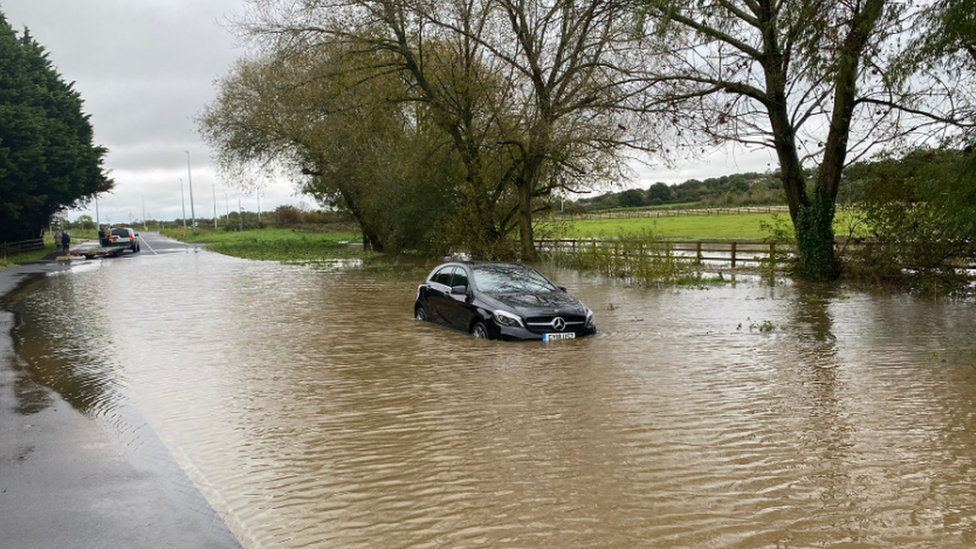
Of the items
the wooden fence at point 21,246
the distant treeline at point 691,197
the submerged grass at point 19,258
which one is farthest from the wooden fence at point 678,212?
the submerged grass at point 19,258

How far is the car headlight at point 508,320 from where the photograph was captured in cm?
1223

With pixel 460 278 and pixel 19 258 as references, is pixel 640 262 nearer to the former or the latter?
pixel 460 278

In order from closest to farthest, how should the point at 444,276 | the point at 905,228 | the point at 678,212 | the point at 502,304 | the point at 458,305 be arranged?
the point at 502,304
the point at 458,305
the point at 444,276
the point at 905,228
the point at 678,212

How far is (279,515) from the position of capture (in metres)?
5.30

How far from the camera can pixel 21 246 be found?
A: 46844 millimetres

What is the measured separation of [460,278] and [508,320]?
1.96 metres

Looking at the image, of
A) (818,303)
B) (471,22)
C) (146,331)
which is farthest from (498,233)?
(146,331)

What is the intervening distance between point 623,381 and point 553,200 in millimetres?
23701

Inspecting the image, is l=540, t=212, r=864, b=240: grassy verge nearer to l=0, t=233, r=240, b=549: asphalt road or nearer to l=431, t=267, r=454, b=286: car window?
l=431, t=267, r=454, b=286: car window

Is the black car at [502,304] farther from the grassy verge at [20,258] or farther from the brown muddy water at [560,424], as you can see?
the grassy verge at [20,258]

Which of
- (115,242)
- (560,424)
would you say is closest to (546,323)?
(560,424)

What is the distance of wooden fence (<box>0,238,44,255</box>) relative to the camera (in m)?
43.0

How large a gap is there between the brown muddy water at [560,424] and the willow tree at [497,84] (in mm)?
11644

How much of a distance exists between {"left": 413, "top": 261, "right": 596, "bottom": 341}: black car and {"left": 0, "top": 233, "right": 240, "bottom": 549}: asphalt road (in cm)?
610
